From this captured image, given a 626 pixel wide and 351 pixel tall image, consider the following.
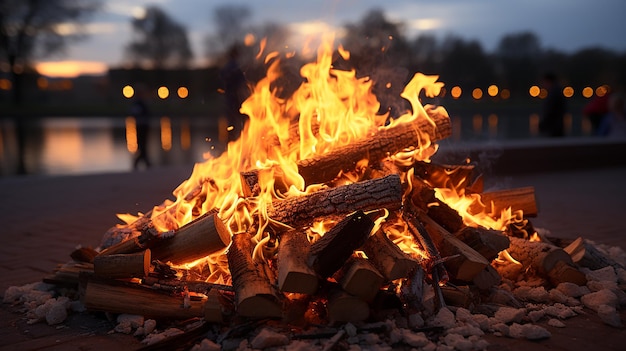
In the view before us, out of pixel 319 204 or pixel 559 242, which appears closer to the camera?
pixel 319 204

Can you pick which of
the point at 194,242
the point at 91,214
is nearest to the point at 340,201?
the point at 194,242

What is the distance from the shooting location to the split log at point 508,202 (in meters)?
4.37

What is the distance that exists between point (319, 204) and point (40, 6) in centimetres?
4402

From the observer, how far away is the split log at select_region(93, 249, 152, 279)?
10.8ft

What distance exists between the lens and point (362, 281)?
9.54ft

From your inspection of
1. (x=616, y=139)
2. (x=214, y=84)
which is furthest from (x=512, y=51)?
(x=616, y=139)

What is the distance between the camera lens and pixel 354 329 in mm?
2857

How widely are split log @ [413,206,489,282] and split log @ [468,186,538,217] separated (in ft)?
2.87

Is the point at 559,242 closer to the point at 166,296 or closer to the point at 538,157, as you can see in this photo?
the point at 166,296

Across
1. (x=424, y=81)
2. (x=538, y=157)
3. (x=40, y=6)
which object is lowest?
(x=538, y=157)

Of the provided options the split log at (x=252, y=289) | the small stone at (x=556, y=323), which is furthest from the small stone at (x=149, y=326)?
the small stone at (x=556, y=323)

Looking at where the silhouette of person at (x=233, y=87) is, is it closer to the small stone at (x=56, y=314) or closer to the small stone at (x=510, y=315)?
the small stone at (x=56, y=314)

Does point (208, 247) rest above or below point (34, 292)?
above

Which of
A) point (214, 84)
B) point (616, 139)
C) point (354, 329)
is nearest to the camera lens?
point (354, 329)
